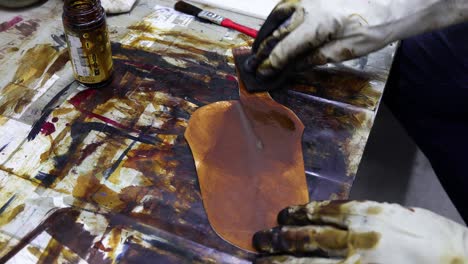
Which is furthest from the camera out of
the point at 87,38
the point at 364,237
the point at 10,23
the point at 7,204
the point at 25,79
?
the point at 10,23

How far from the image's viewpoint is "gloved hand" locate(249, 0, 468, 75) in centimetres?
91

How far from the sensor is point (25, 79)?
0.98 m

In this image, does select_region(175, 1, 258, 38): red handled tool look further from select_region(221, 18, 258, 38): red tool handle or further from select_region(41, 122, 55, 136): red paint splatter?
select_region(41, 122, 55, 136): red paint splatter

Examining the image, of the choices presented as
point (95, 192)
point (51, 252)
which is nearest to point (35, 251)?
point (51, 252)

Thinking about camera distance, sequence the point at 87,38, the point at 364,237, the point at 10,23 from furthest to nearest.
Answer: the point at 10,23 < the point at 87,38 < the point at 364,237

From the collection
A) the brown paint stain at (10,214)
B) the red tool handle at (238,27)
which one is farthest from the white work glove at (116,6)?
the brown paint stain at (10,214)

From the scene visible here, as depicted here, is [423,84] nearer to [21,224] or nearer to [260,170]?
[260,170]

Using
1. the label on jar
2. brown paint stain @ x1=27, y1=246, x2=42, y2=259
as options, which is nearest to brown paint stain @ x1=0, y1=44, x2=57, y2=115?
the label on jar

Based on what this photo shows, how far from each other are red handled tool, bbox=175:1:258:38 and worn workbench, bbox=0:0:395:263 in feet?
0.07

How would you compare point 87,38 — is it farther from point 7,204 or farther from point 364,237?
point 364,237

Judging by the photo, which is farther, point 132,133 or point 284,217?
point 132,133

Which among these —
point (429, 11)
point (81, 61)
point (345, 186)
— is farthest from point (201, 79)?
point (429, 11)

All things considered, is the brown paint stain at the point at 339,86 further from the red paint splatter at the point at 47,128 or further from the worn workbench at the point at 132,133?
the red paint splatter at the point at 47,128

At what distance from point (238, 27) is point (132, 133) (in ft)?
1.46
